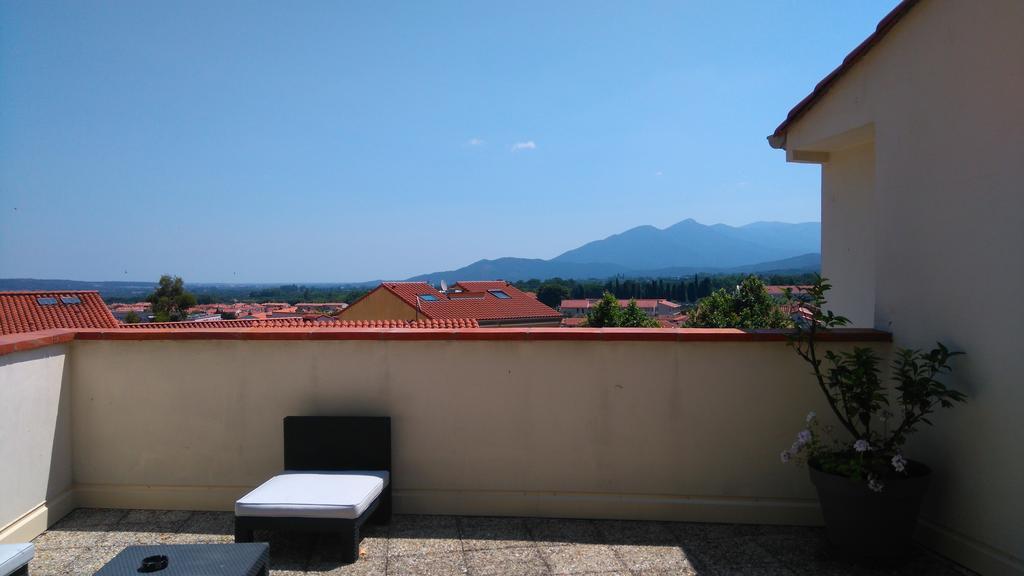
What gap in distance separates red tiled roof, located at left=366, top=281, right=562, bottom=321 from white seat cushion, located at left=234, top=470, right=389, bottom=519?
23263 millimetres

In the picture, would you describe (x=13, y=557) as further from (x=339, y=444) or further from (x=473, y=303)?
(x=473, y=303)

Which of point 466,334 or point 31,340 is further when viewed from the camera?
point 466,334

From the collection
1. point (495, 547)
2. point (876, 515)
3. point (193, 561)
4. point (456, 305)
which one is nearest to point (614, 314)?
point (456, 305)

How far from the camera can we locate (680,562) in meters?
3.36

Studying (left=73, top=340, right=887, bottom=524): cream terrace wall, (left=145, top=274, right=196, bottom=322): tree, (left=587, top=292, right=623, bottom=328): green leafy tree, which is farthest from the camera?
(left=145, top=274, right=196, bottom=322): tree

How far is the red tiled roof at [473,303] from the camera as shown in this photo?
1156 inches

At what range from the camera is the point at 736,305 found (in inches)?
452

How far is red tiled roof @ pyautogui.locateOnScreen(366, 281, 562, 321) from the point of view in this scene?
96.4ft

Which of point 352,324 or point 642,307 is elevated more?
point 352,324

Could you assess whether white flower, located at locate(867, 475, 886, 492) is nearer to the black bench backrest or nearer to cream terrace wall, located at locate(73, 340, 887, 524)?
cream terrace wall, located at locate(73, 340, 887, 524)

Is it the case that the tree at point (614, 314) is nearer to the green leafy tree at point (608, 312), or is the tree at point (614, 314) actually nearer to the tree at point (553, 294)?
the green leafy tree at point (608, 312)

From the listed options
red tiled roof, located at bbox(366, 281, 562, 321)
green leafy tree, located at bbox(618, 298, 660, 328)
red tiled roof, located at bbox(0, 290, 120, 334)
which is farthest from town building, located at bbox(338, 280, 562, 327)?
red tiled roof, located at bbox(0, 290, 120, 334)

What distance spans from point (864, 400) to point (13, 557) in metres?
4.06

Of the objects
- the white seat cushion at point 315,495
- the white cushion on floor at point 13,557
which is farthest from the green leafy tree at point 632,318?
the white cushion on floor at point 13,557
